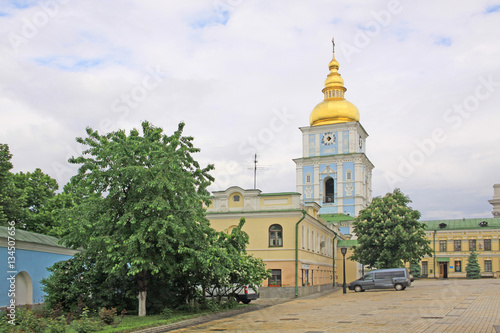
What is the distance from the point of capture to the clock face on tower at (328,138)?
244 feet

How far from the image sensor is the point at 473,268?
67.4 meters

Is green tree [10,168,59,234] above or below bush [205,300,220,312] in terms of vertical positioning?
above

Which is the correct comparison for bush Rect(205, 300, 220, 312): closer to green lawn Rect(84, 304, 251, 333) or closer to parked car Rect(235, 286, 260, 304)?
green lawn Rect(84, 304, 251, 333)

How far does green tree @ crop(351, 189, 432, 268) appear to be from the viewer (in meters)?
43.4

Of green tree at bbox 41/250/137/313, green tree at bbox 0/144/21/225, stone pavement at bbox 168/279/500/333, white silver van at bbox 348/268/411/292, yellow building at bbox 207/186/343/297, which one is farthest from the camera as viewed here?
white silver van at bbox 348/268/411/292

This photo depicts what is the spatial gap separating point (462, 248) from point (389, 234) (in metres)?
35.4

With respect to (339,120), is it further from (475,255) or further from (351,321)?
(351,321)

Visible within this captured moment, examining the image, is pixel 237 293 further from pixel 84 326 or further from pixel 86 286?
pixel 84 326

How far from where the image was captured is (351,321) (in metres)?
18.0

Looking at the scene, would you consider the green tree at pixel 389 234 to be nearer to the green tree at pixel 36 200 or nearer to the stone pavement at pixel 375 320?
the stone pavement at pixel 375 320

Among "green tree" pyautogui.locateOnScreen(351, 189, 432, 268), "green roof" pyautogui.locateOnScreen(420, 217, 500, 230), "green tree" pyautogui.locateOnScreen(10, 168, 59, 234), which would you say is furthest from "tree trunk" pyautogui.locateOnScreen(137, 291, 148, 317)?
"green roof" pyautogui.locateOnScreen(420, 217, 500, 230)

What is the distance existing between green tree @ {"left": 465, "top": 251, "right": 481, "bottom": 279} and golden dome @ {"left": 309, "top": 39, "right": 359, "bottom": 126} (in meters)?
24.5

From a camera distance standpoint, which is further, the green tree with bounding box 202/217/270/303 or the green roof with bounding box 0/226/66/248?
the green tree with bounding box 202/217/270/303

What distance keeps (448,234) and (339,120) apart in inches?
891
